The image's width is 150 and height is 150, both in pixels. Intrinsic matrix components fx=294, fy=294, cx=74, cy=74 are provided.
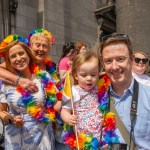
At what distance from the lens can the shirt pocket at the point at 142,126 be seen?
6.17 ft

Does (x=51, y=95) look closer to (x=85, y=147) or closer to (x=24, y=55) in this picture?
(x=24, y=55)

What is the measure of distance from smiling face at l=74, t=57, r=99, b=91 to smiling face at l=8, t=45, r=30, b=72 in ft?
2.03

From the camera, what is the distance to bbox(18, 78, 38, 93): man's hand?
2.81m

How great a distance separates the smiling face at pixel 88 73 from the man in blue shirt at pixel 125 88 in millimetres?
481

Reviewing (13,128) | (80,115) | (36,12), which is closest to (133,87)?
(80,115)

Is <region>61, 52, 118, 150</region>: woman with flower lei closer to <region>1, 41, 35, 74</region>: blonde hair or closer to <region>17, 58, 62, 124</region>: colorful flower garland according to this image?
<region>17, 58, 62, 124</region>: colorful flower garland

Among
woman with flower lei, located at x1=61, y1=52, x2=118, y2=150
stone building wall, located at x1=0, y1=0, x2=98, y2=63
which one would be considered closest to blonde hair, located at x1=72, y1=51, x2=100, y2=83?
woman with flower lei, located at x1=61, y1=52, x2=118, y2=150

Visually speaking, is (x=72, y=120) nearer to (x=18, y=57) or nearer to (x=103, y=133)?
(x=103, y=133)

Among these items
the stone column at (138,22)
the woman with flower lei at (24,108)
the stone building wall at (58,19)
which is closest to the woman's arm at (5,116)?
the woman with flower lei at (24,108)

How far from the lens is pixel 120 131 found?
197 centimetres

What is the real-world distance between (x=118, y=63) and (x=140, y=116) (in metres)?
0.38

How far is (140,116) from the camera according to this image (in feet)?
6.19

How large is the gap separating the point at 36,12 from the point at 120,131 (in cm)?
822

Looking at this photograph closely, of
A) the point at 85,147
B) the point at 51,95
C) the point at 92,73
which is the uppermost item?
the point at 92,73
